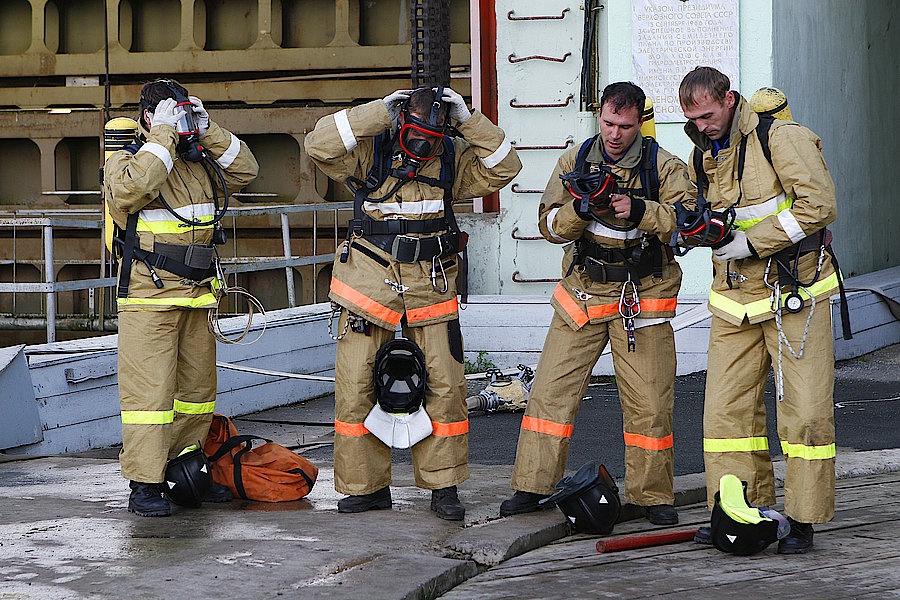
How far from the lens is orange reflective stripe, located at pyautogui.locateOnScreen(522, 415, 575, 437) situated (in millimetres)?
5219

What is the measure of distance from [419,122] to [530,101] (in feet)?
18.2

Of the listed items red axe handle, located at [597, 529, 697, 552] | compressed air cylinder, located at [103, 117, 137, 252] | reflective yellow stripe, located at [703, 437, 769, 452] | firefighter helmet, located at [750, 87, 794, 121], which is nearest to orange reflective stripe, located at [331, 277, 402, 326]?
compressed air cylinder, located at [103, 117, 137, 252]

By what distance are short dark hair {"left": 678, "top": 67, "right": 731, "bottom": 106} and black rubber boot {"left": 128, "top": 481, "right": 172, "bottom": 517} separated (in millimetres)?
2723

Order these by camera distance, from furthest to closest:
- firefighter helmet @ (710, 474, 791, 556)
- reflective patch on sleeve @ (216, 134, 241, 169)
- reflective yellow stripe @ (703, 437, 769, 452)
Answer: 1. reflective patch on sleeve @ (216, 134, 241, 169)
2. reflective yellow stripe @ (703, 437, 769, 452)
3. firefighter helmet @ (710, 474, 791, 556)

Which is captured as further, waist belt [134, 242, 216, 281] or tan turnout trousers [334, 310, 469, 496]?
waist belt [134, 242, 216, 281]

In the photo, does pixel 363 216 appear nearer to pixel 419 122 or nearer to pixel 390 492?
pixel 419 122

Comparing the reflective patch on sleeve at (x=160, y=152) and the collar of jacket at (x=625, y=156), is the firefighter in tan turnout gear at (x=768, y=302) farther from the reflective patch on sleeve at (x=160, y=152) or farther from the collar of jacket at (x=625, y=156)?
the reflective patch on sleeve at (x=160, y=152)

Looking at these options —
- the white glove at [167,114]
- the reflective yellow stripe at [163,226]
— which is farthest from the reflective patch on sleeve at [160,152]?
the reflective yellow stripe at [163,226]

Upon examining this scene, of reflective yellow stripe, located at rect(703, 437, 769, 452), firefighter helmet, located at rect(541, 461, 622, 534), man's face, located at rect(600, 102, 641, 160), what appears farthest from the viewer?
man's face, located at rect(600, 102, 641, 160)

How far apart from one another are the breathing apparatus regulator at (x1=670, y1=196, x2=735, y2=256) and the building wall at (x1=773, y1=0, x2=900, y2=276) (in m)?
5.24

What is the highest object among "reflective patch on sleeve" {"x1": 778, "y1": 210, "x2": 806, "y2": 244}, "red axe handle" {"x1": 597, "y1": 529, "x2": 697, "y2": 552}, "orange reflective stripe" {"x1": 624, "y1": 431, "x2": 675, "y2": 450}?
"reflective patch on sleeve" {"x1": 778, "y1": 210, "x2": 806, "y2": 244}

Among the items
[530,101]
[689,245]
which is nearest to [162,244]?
[689,245]

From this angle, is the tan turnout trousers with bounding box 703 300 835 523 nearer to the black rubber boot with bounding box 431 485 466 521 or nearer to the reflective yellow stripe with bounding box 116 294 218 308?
the black rubber boot with bounding box 431 485 466 521

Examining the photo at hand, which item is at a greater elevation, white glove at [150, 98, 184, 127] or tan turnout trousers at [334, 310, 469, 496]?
white glove at [150, 98, 184, 127]
